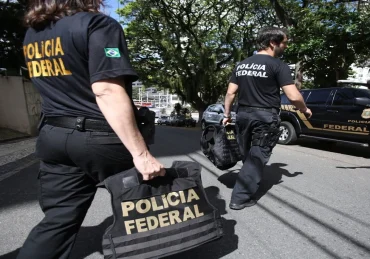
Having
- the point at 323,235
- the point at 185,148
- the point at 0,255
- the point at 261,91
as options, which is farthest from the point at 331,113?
the point at 0,255

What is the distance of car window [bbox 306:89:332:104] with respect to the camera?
7.88 meters

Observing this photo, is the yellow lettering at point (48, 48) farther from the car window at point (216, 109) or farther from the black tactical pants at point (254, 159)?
the car window at point (216, 109)

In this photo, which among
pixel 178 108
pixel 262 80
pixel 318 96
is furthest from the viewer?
pixel 178 108

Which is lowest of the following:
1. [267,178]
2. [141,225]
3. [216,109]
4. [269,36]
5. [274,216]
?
[216,109]

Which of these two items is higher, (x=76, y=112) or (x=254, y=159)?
(x=76, y=112)

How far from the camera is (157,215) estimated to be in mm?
1673

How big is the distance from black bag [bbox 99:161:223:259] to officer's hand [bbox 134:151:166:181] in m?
0.06

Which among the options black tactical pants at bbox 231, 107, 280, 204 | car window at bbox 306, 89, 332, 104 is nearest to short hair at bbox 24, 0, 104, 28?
black tactical pants at bbox 231, 107, 280, 204

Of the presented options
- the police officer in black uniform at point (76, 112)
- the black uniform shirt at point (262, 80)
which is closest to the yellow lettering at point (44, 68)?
the police officer in black uniform at point (76, 112)

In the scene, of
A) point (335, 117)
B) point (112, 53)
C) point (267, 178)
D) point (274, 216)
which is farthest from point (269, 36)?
point (335, 117)

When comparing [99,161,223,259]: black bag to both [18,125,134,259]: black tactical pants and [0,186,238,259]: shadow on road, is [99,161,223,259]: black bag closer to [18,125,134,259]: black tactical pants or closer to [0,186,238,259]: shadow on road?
[18,125,134,259]: black tactical pants

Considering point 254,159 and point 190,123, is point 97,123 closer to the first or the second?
point 254,159

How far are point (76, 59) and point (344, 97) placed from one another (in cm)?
729

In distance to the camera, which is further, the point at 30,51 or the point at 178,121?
the point at 178,121
